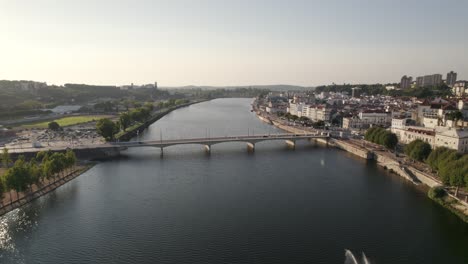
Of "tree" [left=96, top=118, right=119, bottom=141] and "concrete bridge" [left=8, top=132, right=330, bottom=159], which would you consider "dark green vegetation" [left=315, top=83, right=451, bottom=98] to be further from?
"tree" [left=96, top=118, right=119, bottom=141]

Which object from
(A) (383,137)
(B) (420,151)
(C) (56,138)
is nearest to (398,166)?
(B) (420,151)

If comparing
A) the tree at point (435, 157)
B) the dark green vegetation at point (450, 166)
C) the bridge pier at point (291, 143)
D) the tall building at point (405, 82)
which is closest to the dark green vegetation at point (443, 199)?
the dark green vegetation at point (450, 166)

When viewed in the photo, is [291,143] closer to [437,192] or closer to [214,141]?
[214,141]

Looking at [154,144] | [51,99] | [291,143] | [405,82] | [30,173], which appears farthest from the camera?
[405,82]

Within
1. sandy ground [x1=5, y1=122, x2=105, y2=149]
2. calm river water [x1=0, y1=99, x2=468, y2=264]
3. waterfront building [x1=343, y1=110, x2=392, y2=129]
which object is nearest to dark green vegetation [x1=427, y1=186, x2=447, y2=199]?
calm river water [x1=0, y1=99, x2=468, y2=264]

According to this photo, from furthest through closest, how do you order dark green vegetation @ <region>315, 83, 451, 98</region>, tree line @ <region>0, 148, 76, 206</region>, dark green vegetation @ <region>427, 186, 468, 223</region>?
dark green vegetation @ <region>315, 83, 451, 98</region>, tree line @ <region>0, 148, 76, 206</region>, dark green vegetation @ <region>427, 186, 468, 223</region>

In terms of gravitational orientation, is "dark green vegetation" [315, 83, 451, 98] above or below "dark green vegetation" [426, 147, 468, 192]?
above

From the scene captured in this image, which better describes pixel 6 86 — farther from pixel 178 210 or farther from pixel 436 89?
pixel 436 89
